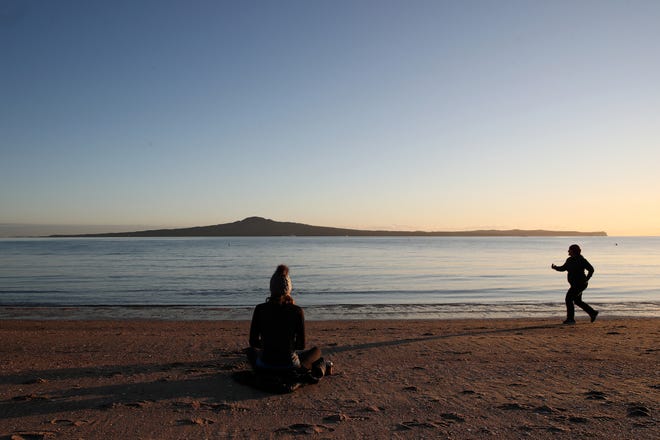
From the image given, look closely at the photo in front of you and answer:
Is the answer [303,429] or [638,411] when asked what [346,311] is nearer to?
[638,411]

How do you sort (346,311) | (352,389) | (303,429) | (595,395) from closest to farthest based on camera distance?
(303,429), (595,395), (352,389), (346,311)

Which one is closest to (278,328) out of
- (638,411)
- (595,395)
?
(595,395)

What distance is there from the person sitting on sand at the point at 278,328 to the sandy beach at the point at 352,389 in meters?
0.43

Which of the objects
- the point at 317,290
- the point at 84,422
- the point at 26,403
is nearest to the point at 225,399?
the point at 84,422

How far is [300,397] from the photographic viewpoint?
6.68m

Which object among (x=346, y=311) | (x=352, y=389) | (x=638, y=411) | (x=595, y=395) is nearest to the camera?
(x=638, y=411)

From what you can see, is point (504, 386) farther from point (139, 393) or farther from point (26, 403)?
point (26, 403)

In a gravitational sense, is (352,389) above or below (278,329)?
below

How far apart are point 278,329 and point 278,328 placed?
1 cm

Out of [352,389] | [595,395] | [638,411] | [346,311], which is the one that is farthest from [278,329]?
[346,311]

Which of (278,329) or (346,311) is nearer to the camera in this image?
(278,329)

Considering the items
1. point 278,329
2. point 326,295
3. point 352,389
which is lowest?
point 326,295

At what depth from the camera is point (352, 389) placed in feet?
23.4

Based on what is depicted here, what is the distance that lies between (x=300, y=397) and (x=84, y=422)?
2.43 m
